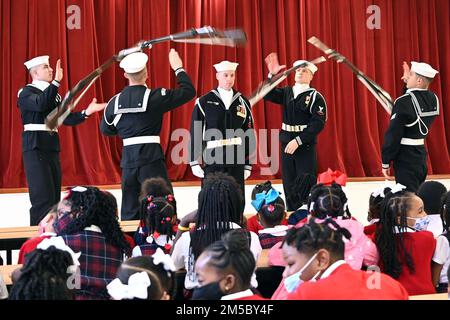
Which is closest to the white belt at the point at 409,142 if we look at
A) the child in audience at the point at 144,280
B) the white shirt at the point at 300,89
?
the white shirt at the point at 300,89

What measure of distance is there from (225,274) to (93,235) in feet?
3.00

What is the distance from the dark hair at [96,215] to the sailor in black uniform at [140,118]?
5.97ft

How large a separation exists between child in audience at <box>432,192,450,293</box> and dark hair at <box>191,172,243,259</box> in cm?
88

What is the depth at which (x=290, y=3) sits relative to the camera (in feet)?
29.4

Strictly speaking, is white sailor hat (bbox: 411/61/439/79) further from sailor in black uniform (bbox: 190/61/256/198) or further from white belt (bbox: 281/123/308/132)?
sailor in black uniform (bbox: 190/61/256/198)

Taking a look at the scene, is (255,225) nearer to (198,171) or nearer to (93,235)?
(93,235)

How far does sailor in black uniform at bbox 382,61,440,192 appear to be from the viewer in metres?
5.17

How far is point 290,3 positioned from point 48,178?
502 cm

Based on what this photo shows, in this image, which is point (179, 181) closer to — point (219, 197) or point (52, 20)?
point (52, 20)

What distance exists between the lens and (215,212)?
2811 mm

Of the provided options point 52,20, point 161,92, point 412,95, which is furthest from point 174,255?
point 52,20

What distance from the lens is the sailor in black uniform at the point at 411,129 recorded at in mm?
5172

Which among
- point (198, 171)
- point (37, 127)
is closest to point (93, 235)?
point (198, 171)

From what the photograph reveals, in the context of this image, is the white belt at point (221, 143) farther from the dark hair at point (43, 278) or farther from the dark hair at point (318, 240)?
the dark hair at point (43, 278)
